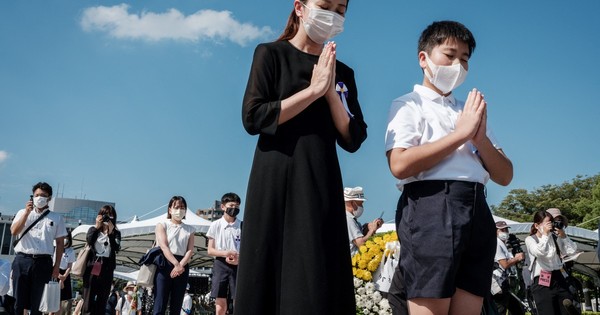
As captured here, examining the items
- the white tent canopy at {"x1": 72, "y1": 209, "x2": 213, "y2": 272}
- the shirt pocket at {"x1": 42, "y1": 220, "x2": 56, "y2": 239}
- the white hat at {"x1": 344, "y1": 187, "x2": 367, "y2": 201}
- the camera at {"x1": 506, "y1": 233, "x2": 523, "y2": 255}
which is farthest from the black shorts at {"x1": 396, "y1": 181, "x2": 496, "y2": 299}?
the white tent canopy at {"x1": 72, "y1": 209, "x2": 213, "y2": 272}

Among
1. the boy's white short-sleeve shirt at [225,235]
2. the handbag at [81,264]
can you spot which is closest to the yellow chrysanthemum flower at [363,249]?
the boy's white short-sleeve shirt at [225,235]

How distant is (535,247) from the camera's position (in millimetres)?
8211

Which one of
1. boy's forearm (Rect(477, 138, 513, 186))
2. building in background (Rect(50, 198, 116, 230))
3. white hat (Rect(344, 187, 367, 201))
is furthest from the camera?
building in background (Rect(50, 198, 116, 230))

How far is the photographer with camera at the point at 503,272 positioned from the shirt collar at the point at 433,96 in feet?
19.0

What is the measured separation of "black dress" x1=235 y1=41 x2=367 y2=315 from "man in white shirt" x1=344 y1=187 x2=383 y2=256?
4.78 metres

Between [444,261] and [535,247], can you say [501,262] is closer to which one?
[535,247]

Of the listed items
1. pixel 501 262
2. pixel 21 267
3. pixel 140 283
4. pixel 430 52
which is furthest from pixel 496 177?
pixel 501 262

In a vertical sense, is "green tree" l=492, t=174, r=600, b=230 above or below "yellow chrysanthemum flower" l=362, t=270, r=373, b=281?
above

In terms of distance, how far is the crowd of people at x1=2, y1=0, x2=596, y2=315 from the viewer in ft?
6.91

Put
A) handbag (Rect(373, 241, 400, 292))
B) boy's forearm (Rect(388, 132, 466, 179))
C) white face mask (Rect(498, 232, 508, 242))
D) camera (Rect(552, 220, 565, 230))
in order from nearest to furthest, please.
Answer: boy's forearm (Rect(388, 132, 466, 179))
handbag (Rect(373, 241, 400, 292))
camera (Rect(552, 220, 565, 230))
white face mask (Rect(498, 232, 508, 242))

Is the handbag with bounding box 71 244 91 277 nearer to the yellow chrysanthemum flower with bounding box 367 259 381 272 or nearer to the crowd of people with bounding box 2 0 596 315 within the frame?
the yellow chrysanthemum flower with bounding box 367 259 381 272

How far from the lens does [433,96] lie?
2.56m

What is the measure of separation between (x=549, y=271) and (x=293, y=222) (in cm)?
712

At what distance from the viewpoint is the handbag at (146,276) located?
7578 mm
